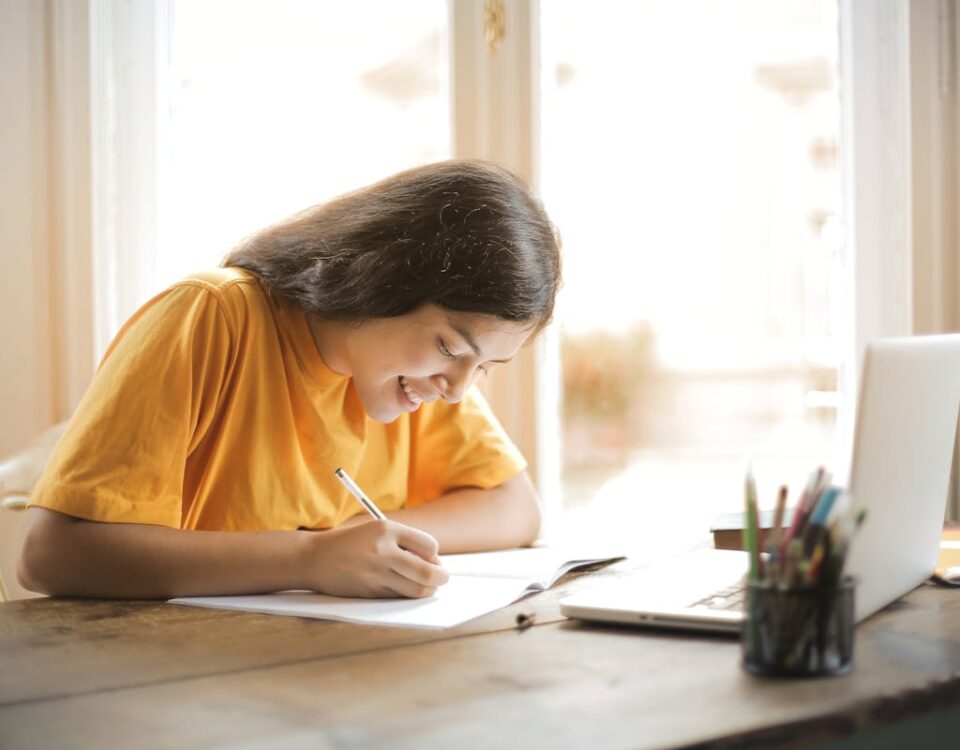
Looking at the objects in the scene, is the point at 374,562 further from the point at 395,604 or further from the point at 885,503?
the point at 885,503

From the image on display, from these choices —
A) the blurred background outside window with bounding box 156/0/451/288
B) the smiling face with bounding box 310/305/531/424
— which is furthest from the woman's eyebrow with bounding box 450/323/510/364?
the blurred background outside window with bounding box 156/0/451/288

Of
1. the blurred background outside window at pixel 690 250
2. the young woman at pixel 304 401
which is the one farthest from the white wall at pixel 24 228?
the blurred background outside window at pixel 690 250

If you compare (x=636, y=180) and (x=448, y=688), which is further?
(x=636, y=180)

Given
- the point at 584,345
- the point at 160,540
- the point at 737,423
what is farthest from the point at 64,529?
the point at 737,423

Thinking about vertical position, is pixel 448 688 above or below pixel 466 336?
below

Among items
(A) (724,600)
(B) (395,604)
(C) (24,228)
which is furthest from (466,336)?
(C) (24,228)

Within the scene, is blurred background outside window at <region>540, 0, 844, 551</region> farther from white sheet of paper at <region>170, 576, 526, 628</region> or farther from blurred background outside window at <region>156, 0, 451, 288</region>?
white sheet of paper at <region>170, 576, 526, 628</region>

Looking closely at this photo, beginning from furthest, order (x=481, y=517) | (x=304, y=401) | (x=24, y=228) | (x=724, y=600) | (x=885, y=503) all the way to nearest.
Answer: (x=24, y=228), (x=481, y=517), (x=304, y=401), (x=724, y=600), (x=885, y=503)

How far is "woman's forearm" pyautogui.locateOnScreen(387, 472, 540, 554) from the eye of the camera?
5.47ft

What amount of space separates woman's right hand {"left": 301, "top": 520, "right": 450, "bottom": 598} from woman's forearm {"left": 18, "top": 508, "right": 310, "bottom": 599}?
3 centimetres

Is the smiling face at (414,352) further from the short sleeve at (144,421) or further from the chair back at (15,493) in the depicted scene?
the chair back at (15,493)

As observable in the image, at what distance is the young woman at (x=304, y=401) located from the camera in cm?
129

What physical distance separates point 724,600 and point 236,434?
2.23 feet

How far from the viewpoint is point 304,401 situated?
1595 millimetres
